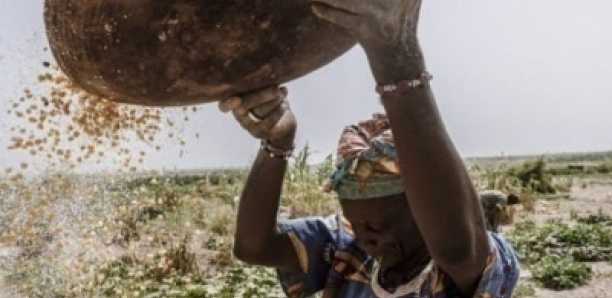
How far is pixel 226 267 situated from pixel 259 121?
22.8 feet

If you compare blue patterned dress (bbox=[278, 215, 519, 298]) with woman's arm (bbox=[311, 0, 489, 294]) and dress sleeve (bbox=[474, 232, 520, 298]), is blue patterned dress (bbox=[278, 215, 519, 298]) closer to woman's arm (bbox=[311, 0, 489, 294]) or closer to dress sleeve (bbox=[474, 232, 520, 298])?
dress sleeve (bbox=[474, 232, 520, 298])

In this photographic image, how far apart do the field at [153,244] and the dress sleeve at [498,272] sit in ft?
17.5

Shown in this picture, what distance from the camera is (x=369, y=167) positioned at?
198cm

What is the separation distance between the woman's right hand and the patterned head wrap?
0.53ft

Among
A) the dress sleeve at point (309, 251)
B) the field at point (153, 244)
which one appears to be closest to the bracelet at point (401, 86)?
the dress sleeve at point (309, 251)

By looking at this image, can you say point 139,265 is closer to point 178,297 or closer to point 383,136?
point 178,297

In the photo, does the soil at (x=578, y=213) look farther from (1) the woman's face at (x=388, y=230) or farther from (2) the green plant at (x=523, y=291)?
(1) the woman's face at (x=388, y=230)

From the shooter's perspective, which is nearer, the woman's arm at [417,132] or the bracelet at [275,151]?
the woman's arm at [417,132]

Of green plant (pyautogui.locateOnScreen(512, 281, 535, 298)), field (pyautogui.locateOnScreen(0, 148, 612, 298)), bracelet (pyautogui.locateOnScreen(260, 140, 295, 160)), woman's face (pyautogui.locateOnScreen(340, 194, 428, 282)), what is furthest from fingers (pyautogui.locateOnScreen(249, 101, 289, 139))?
green plant (pyautogui.locateOnScreen(512, 281, 535, 298))

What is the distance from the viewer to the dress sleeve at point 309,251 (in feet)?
7.68

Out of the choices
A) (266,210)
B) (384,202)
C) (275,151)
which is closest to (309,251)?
(266,210)

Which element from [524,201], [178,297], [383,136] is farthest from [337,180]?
[524,201]

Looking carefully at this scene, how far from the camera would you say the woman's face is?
200 centimetres

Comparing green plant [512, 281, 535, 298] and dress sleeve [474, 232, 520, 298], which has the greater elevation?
dress sleeve [474, 232, 520, 298]
